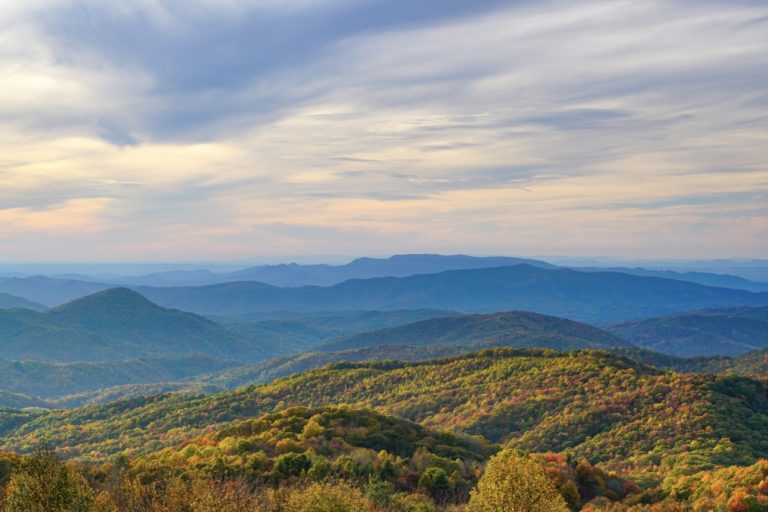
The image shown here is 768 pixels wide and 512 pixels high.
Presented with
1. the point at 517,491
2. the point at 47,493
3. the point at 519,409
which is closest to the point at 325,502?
the point at 517,491

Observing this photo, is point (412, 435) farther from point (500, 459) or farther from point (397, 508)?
point (500, 459)

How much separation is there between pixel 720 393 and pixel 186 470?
287 feet

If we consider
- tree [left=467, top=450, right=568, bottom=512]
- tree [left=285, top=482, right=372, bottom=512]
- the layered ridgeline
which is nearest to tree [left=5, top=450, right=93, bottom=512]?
tree [left=285, top=482, right=372, bottom=512]

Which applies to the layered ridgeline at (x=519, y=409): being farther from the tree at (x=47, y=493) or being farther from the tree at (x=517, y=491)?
the tree at (x=47, y=493)

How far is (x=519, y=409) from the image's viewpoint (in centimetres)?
11169

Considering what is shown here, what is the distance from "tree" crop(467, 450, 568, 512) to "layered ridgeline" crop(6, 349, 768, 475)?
156ft

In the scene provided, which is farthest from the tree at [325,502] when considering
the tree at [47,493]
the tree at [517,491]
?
the tree at [47,493]

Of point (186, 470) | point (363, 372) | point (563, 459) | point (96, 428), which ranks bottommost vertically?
point (96, 428)

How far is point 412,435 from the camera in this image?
72688 millimetres

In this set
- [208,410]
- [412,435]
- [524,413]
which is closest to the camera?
[412,435]

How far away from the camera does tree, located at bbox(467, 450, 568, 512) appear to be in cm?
3122

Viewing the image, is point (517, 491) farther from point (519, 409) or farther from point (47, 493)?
point (519, 409)

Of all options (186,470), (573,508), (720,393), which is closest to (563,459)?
(573,508)

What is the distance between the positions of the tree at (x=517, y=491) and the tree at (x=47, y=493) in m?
19.5
